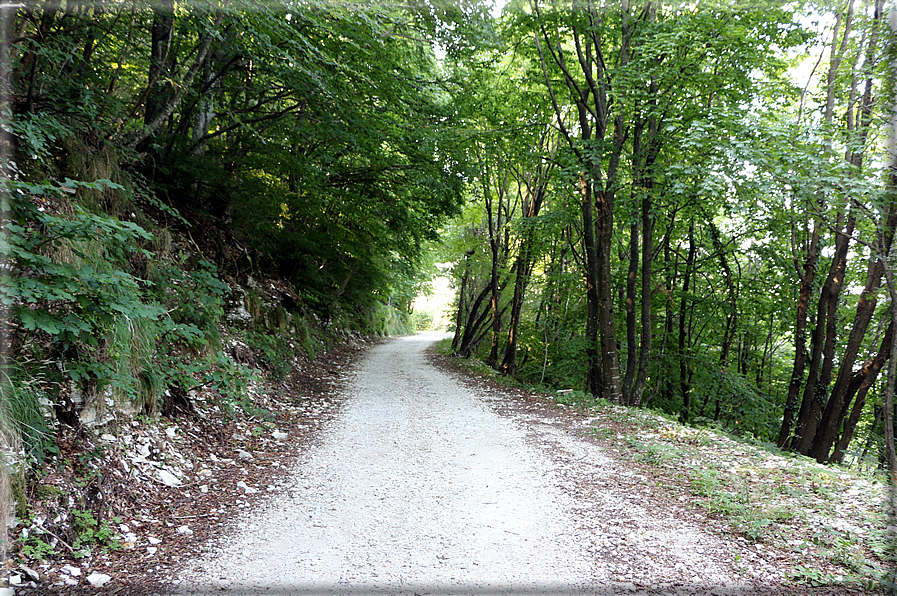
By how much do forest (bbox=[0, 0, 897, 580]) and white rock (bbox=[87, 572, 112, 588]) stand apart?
0.87 meters

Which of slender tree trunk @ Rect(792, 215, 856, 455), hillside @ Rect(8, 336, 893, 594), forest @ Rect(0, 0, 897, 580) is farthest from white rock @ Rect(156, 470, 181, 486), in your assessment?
slender tree trunk @ Rect(792, 215, 856, 455)

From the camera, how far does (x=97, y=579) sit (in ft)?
8.35

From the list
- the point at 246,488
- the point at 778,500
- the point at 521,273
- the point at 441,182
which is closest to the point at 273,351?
the point at 246,488

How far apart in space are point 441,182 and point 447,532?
768 centimetres

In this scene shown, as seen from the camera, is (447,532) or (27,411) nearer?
(27,411)

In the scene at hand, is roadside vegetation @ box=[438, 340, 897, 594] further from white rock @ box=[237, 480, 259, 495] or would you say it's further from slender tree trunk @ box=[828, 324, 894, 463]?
white rock @ box=[237, 480, 259, 495]

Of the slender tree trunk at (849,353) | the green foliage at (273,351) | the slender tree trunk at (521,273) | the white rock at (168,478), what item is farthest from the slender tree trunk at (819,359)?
the white rock at (168,478)

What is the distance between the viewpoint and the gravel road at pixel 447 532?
8.80 ft

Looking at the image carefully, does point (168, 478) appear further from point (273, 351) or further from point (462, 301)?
point (462, 301)

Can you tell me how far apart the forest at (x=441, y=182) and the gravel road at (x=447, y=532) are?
1.62 meters

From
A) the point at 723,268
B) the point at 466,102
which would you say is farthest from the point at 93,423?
the point at 723,268

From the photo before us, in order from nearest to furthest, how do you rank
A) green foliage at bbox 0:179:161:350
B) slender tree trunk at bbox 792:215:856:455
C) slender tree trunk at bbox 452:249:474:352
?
green foliage at bbox 0:179:161:350 < slender tree trunk at bbox 792:215:856:455 < slender tree trunk at bbox 452:249:474:352

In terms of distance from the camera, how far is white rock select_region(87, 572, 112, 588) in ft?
8.24

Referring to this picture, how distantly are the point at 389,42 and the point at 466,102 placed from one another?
2.85 metres
